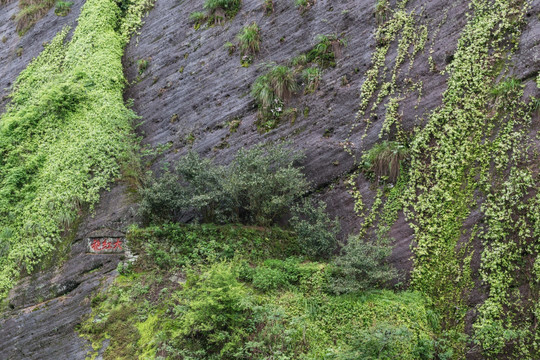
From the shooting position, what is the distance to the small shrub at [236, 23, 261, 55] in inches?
462

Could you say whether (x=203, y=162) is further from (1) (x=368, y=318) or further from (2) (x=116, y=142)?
(1) (x=368, y=318)

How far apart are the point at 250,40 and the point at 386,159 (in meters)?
5.52

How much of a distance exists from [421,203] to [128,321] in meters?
5.11

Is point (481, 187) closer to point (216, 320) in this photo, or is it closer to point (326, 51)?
point (216, 320)

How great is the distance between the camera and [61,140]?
11.6 metres

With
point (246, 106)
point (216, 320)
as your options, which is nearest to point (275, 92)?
point (246, 106)

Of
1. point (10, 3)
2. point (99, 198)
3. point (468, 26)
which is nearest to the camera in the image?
point (468, 26)

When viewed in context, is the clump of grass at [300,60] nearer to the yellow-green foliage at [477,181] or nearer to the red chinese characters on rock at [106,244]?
the yellow-green foliage at [477,181]

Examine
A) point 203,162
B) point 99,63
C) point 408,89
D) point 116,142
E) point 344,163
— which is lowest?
point 344,163

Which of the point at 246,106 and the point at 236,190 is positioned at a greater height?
the point at 246,106

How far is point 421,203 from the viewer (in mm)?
7512

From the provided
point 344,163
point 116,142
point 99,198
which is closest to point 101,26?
point 116,142

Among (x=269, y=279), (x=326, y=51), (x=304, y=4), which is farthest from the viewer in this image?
(x=304, y=4)

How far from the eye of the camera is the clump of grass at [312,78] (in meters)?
10.2
